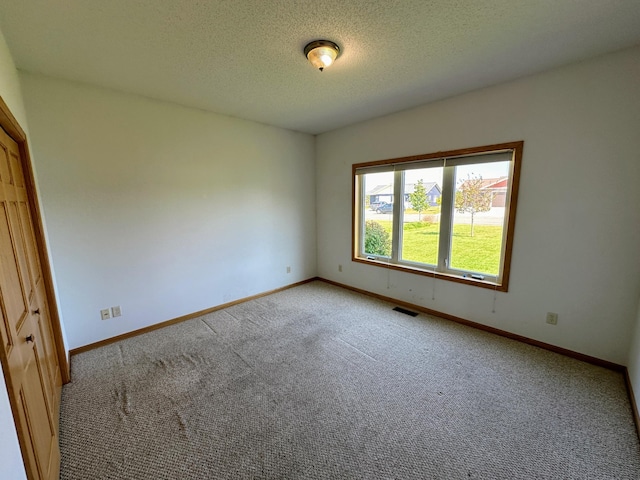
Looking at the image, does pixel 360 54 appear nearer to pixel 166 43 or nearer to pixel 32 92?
pixel 166 43

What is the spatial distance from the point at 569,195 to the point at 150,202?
13.1ft

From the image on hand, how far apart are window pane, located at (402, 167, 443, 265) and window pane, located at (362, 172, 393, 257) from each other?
227 mm

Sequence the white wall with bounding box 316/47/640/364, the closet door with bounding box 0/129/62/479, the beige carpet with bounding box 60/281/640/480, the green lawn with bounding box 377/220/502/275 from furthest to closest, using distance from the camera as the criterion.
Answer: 1. the green lawn with bounding box 377/220/502/275
2. the white wall with bounding box 316/47/640/364
3. the beige carpet with bounding box 60/281/640/480
4. the closet door with bounding box 0/129/62/479

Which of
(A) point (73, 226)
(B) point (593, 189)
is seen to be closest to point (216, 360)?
(A) point (73, 226)

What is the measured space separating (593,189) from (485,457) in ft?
7.21

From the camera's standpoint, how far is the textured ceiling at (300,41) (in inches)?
59.7

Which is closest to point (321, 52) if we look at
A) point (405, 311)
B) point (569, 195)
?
point (569, 195)

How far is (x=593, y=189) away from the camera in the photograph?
7.07ft

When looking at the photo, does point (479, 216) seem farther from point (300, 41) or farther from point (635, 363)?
point (300, 41)

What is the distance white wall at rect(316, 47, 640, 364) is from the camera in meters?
2.04

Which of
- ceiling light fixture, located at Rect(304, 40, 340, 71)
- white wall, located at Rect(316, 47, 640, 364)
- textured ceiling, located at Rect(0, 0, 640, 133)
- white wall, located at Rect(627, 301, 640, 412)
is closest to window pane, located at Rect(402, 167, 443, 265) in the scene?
white wall, located at Rect(316, 47, 640, 364)

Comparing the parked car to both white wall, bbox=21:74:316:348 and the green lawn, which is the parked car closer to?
the green lawn

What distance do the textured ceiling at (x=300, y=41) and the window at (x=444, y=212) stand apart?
0.79 m

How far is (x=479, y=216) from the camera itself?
9.30ft
